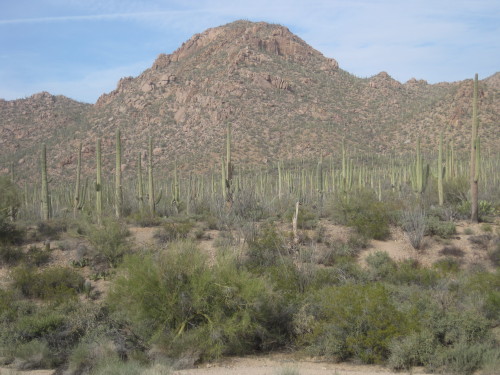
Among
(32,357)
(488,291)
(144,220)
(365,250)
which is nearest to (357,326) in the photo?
(488,291)

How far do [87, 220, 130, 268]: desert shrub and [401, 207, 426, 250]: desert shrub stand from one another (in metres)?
10.8

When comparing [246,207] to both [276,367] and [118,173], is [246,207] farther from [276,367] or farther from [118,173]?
[276,367]

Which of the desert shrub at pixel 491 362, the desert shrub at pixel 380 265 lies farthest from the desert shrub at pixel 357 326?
the desert shrub at pixel 380 265

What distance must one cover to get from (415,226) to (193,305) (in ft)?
38.7

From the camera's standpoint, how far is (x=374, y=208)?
21.5 meters

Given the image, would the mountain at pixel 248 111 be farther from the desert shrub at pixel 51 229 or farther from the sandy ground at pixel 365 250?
the sandy ground at pixel 365 250

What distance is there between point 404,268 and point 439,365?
25.9ft

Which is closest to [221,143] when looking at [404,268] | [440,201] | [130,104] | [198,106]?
[198,106]

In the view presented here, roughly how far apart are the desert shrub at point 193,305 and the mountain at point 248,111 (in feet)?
145

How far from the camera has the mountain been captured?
59525mm

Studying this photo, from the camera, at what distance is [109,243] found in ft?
57.2

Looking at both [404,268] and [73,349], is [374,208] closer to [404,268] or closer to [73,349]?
[404,268]

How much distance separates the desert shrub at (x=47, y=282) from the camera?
15.0 m

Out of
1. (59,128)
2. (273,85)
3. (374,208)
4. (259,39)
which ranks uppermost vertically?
(259,39)
